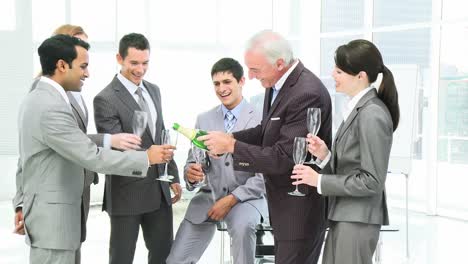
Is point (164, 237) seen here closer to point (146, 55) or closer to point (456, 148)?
point (146, 55)

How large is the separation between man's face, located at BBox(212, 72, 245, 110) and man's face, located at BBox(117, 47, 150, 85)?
0.53 meters

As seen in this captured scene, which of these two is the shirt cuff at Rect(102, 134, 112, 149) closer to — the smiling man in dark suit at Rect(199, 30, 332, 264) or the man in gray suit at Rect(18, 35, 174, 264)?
the man in gray suit at Rect(18, 35, 174, 264)

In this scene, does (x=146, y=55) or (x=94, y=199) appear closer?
(x=146, y=55)

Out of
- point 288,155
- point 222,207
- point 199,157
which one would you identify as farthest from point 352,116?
point 222,207

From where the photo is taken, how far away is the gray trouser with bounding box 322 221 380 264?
8.13ft

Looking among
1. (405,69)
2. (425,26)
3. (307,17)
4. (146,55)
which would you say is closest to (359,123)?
(146,55)

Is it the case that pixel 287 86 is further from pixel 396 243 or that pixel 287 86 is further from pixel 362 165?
pixel 396 243

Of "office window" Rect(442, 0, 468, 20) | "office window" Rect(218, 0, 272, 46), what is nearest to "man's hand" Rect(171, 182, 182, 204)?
"office window" Rect(442, 0, 468, 20)

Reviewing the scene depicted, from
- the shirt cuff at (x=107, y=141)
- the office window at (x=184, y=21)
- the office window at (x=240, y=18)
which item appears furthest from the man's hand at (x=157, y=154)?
the office window at (x=240, y=18)

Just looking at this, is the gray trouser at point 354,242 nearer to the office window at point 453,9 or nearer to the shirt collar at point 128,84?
the shirt collar at point 128,84

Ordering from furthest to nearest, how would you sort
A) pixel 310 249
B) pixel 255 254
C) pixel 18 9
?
pixel 18 9 → pixel 255 254 → pixel 310 249

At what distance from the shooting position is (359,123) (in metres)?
2.45

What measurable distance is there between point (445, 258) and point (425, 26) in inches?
150

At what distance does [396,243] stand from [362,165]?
171 inches
